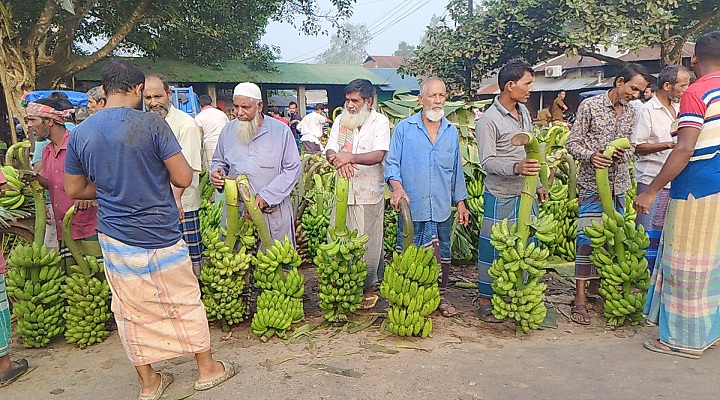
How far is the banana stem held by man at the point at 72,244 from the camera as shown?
3662mm

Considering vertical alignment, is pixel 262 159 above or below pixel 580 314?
above

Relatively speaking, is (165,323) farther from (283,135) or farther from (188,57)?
(188,57)

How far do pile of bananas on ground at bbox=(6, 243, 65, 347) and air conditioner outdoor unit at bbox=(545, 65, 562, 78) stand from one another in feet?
67.5

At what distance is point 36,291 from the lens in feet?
12.1

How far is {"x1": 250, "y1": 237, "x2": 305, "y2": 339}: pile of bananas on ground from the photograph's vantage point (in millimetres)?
3709

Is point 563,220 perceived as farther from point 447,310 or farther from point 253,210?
point 253,210

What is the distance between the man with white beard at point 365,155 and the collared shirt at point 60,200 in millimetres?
1800

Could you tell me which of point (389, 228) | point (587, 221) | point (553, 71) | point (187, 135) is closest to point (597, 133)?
point (587, 221)

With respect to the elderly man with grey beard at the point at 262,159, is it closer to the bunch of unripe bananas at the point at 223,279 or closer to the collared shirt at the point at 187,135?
the collared shirt at the point at 187,135

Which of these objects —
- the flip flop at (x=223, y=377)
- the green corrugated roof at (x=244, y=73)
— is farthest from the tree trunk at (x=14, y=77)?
the flip flop at (x=223, y=377)

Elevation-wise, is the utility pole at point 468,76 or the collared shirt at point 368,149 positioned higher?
the utility pole at point 468,76

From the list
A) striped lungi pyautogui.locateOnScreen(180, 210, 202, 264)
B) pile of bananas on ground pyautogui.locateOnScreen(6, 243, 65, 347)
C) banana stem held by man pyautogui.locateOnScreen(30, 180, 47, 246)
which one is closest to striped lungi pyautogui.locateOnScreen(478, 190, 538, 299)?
striped lungi pyautogui.locateOnScreen(180, 210, 202, 264)

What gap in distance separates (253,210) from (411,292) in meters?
1.20

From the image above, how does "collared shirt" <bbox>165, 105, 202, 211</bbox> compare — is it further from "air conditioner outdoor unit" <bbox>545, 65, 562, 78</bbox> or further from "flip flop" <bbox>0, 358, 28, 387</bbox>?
"air conditioner outdoor unit" <bbox>545, 65, 562, 78</bbox>
